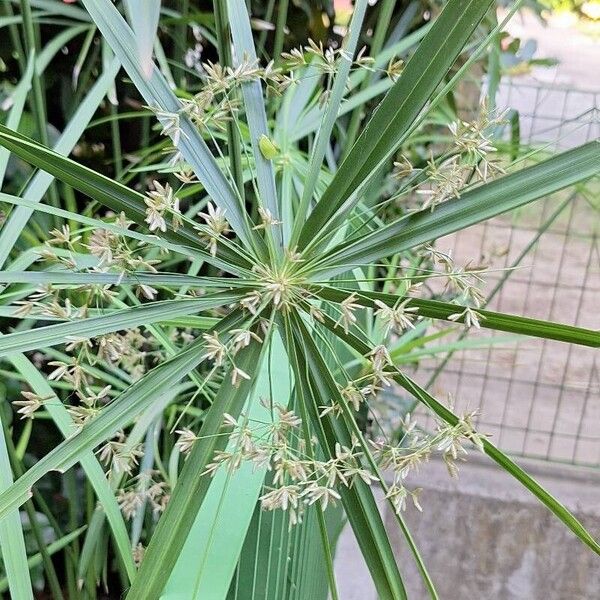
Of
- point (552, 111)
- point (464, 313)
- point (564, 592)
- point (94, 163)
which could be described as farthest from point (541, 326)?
point (564, 592)

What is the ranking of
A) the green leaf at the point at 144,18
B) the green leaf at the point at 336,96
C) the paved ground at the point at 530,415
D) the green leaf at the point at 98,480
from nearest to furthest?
the green leaf at the point at 144,18, the green leaf at the point at 336,96, the green leaf at the point at 98,480, the paved ground at the point at 530,415

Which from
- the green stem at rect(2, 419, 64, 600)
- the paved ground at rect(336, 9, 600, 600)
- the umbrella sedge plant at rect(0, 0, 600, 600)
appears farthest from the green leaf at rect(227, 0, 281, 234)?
the paved ground at rect(336, 9, 600, 600)

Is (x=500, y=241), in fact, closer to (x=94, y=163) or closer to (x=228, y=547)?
(x=94, y=163)

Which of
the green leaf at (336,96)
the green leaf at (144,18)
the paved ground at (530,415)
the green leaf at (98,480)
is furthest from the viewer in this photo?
the paved ground at (530,415)

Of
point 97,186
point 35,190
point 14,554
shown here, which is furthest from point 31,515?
point 97,186

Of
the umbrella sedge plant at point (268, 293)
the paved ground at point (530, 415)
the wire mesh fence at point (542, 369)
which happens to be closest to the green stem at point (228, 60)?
the umbrella sedge plant at point (268, 293)

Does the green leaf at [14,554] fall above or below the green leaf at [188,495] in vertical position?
below

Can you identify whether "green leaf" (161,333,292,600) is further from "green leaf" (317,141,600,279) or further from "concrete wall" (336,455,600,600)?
"concrete wall" (336,455,600,600)

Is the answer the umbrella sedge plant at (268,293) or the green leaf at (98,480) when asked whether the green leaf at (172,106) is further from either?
the green leaf at (98,480)
